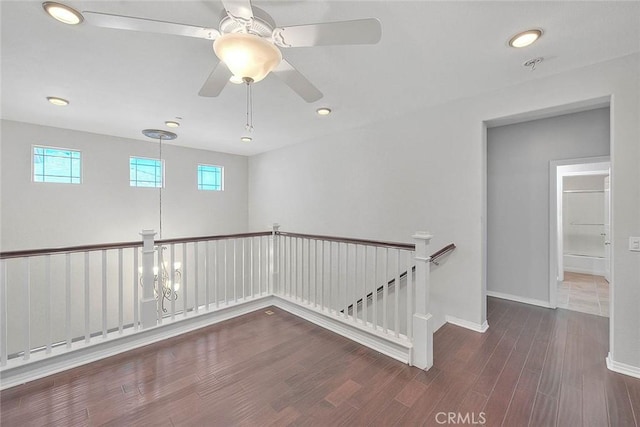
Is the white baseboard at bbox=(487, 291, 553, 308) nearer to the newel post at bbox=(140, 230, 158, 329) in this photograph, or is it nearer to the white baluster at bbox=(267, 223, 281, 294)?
the white baluster at bbox=(267, 223, 281, 294)

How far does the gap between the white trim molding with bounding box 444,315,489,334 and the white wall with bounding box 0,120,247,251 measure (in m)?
5.01

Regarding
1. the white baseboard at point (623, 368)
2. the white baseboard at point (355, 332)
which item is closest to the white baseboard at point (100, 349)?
the white baseboard at point (355, 332)

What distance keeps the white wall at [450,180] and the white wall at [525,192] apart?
121 cm

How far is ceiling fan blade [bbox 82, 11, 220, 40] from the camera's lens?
4.17ft

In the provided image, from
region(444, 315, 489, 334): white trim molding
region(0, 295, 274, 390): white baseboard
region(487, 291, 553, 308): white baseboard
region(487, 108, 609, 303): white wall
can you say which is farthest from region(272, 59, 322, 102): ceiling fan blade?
region(487, 291, 553, 308): white baseboard

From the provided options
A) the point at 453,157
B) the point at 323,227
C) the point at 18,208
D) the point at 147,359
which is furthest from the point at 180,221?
the point at 453,157

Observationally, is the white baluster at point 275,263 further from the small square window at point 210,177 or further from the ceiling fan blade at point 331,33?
the small square window at point 210,177

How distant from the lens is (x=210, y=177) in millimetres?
6199

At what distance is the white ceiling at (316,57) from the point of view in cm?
173

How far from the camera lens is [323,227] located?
15.9 ft

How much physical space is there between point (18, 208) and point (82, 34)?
12.1 feet

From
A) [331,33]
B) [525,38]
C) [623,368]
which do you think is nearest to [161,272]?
[331,33]

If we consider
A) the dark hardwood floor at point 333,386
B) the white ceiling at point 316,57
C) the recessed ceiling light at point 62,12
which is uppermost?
the white ceiling at point 316,57

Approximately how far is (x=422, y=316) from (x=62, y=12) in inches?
136
